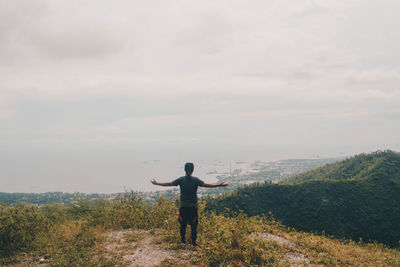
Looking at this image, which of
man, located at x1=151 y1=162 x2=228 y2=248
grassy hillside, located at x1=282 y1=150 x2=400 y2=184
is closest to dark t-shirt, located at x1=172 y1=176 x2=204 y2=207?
man, located at x1=151 y1=162 x2=228 y2=248

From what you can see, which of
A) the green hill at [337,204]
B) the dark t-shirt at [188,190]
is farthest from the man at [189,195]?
the green hill at [337,204]

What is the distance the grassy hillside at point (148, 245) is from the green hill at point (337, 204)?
34.8 meters

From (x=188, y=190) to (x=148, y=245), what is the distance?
9.50 feet

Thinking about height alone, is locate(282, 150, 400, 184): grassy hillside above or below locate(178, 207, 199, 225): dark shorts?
below

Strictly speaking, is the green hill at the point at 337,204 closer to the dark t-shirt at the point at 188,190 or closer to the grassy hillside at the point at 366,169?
the grassy hillside at the point at 366,169

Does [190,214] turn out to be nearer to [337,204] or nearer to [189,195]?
[189,195]

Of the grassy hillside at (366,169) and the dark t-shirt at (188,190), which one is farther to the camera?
the grassy hillside at (366,169)

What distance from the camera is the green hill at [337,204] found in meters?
40.8

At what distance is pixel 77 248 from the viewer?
8.11 metres

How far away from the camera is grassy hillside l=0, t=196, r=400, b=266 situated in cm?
698

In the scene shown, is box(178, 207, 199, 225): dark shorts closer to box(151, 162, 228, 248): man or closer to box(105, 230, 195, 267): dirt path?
box(151, 162, 228, 248): man

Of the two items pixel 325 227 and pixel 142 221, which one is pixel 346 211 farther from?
pixel 142 221

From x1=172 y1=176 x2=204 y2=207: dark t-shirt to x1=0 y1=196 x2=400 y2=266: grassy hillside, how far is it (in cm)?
136

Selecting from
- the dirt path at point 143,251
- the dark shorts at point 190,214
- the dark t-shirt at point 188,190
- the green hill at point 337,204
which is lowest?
the green hill at point 337,204
